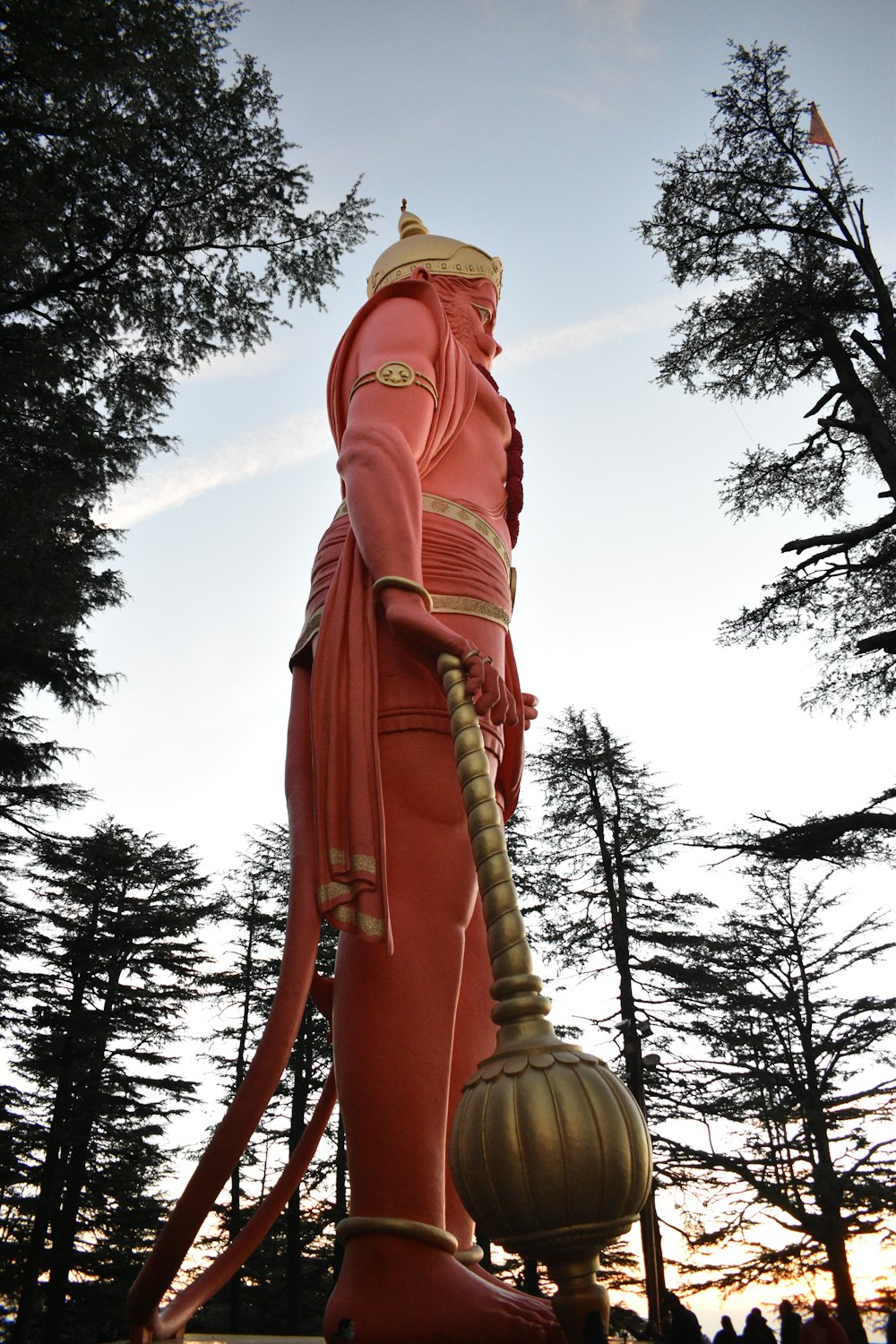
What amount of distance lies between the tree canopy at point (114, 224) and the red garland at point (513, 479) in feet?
13.1

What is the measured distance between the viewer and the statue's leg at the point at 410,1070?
2.41 metres

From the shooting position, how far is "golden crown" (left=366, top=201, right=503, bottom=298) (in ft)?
16.3

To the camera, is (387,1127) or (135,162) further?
(135,162)

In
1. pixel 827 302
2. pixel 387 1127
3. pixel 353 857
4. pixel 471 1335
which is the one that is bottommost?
pixel 471 1335

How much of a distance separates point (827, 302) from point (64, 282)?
647cm

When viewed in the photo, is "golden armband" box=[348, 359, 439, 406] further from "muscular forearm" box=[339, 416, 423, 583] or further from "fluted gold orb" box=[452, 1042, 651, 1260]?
"fluted gold orb" box=[452, 1042, 651, 1260]

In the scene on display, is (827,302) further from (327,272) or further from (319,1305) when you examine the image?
(319,1305)

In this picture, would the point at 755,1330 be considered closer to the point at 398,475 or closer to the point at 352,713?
the point at 352,713

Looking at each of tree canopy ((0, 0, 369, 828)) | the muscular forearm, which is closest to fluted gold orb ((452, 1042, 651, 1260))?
the muscular forearm

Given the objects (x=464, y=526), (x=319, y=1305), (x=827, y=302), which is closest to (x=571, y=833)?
(x=319, y=1305)

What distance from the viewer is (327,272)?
868 cm

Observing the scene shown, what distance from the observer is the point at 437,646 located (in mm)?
3014

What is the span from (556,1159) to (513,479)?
3.17 meters

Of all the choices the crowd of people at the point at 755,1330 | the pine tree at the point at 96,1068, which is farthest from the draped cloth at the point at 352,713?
the pine tree at the point at 96,1068
